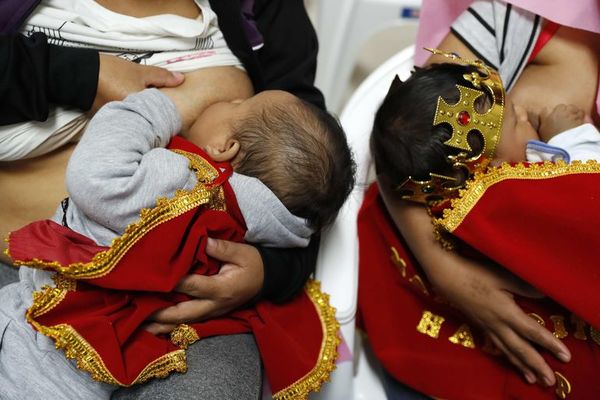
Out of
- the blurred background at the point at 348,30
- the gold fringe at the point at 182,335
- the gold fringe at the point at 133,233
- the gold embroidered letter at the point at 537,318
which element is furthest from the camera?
the blurred background at the point at 348,30

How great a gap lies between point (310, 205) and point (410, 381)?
15.9 inches

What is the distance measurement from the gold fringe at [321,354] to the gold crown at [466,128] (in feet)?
0.77

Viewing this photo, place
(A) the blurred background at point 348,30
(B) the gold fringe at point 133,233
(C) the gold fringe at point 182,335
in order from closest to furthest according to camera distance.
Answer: (B) the gold fringe at point 133,233 → (C) the gold fringe at point 182,335 → (A) the blurred background at point 348,30

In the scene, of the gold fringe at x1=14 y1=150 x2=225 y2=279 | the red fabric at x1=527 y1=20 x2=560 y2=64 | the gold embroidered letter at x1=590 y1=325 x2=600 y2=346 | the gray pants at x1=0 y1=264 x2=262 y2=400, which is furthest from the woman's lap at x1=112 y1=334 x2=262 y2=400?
the red fabric at x1=527 y1=20 x2=560 y2=64

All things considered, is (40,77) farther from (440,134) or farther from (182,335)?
(440,134)

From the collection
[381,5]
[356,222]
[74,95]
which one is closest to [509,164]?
[356,222]

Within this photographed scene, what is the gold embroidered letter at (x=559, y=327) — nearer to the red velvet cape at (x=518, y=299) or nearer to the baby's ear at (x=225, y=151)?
the red velvet cape at (x=518, y=299)

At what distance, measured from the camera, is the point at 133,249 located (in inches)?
30.0

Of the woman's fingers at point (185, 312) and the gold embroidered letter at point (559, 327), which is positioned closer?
the woman's fingers at point (185, 312)

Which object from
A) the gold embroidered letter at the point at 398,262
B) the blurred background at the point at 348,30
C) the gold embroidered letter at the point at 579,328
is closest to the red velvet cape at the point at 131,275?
the gold embroidered letter at the point at 398,262

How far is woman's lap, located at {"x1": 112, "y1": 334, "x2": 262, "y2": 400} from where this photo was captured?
800mm

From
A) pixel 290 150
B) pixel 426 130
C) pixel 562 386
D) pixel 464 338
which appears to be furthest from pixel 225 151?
pixel 562 386

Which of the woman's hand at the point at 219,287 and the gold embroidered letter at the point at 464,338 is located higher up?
the woman's hand at the point at 219,287

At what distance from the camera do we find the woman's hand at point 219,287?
832mm
